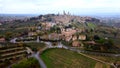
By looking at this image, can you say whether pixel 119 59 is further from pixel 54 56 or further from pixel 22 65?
pixel 22 65

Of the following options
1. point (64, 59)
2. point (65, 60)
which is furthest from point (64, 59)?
point (65, 60)

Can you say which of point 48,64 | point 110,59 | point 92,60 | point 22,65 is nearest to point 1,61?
point 22,65

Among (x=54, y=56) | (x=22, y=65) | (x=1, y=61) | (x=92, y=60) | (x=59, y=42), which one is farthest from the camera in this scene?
(x=59, y=42)

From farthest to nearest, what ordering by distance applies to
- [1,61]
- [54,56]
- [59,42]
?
[59,42], [54,56], [1,61]

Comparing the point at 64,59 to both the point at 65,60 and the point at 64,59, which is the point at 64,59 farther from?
the point at 65,60
